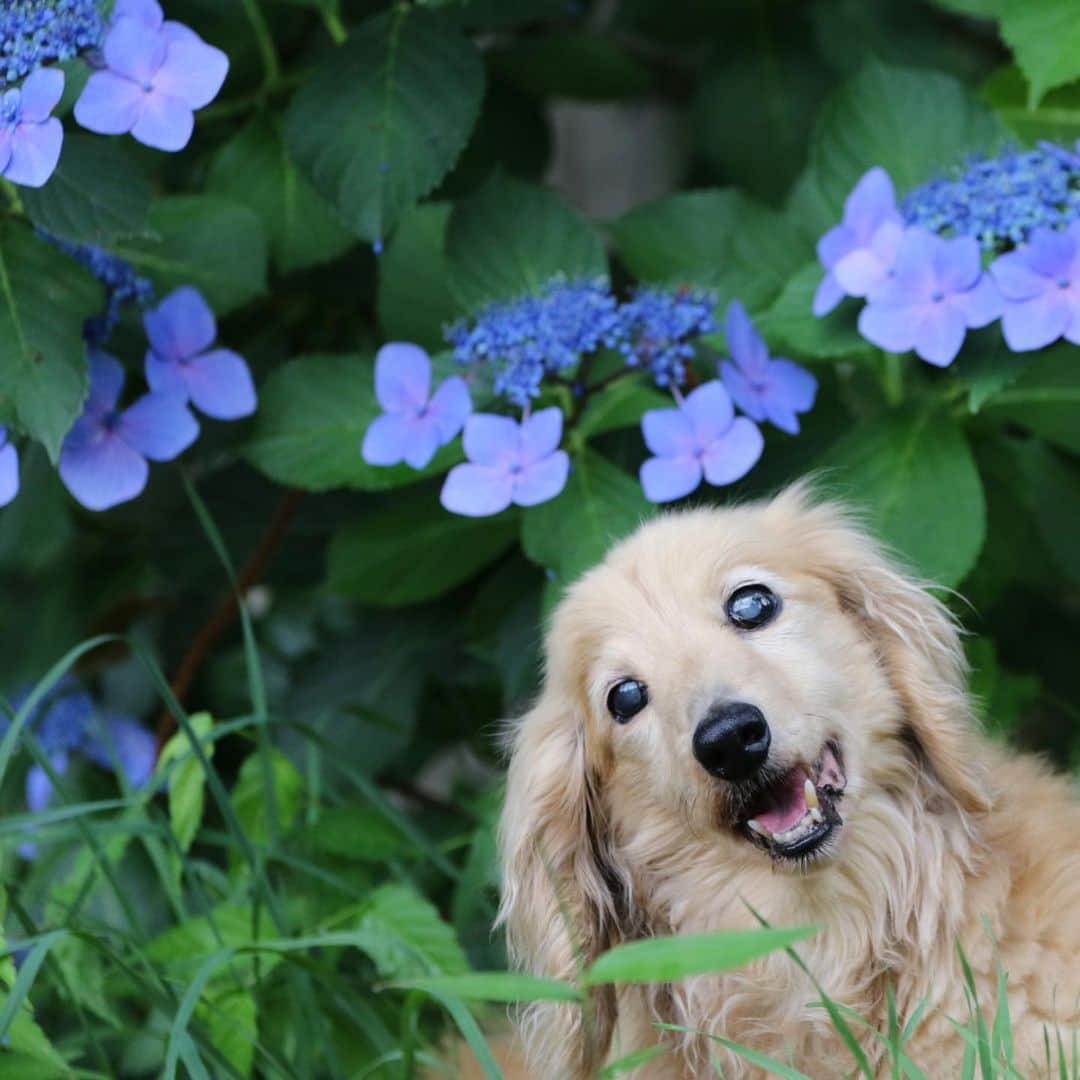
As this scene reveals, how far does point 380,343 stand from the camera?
3.58m

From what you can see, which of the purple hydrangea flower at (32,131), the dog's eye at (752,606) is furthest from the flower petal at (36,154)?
the dog's eye at (752,606)

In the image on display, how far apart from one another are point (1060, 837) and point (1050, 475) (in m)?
1.16

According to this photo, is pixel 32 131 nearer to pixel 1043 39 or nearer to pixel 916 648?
pixel 916 648

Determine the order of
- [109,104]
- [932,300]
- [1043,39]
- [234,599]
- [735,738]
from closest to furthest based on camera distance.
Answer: [735,738], [109,104], [932,300], [1043,39], [234,599]

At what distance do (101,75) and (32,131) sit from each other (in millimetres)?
148

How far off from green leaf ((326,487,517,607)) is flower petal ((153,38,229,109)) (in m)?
0.87

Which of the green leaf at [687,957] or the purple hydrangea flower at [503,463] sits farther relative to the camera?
the purple hydrangea flower at [503,463]

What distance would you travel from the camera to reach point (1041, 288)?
249 centimetres

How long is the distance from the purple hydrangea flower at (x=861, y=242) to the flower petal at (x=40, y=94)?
3.90 feet

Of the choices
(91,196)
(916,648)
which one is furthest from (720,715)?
(91,196)

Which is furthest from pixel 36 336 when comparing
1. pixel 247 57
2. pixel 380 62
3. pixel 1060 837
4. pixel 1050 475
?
pixel 1050 475

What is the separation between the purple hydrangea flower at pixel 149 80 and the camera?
2443 millimetres

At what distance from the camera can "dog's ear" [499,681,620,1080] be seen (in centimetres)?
236

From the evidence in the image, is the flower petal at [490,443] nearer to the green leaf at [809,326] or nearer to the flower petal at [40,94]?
the green leaf at [809,326]
